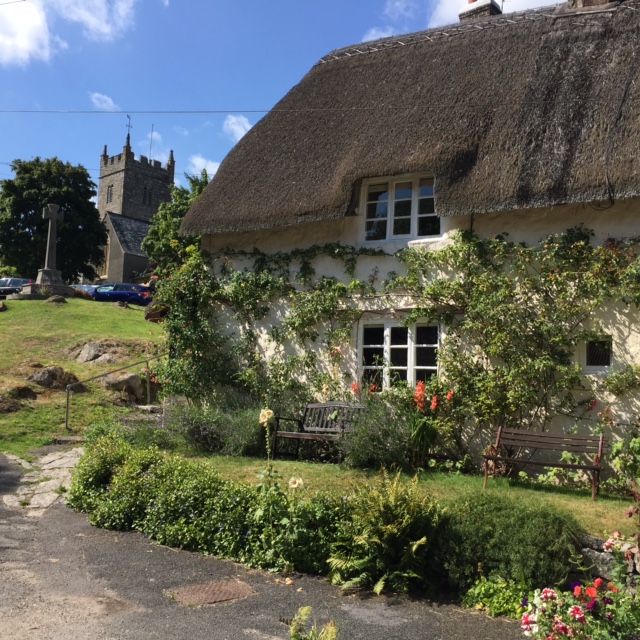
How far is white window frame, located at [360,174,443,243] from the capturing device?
1047 cm

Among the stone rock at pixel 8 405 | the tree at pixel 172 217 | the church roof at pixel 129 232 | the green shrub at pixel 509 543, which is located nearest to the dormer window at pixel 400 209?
the green shrub at pixel 509 543

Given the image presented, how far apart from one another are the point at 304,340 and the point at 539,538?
5975mm

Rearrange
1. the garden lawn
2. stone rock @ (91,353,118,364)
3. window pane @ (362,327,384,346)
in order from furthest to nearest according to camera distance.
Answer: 1. stone rock @ (91,353,118,364)
2. window pane @ (362,327,384,346)
3. the garden lawn

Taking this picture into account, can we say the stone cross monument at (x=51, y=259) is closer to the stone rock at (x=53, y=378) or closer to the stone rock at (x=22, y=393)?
the stone rock at (x=53, y=378)

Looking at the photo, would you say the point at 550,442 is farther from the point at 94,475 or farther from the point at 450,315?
the point at 94,475

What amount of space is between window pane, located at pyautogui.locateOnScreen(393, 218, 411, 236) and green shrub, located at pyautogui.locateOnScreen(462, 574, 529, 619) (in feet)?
19.8

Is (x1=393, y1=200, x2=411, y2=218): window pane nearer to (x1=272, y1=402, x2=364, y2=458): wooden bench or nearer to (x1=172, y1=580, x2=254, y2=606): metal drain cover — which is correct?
(x1=272, y1=402, x2=364, y2=458): wooden bench

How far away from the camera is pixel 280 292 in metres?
11.3

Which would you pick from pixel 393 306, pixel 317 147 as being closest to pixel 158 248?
pixel 317 147

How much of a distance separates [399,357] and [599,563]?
16.5 feet

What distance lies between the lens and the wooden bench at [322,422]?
909cm

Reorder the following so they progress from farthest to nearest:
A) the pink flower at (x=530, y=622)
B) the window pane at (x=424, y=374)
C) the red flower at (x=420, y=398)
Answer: the window pane at (x=424, y=374) < the red flower at (x=420, y=398) < the pink flower at (x=530, y=622)

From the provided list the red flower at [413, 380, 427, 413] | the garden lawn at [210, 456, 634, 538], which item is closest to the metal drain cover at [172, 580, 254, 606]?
the garden lawn at [210, 456, 634, 538]

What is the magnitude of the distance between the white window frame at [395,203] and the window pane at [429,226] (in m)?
0.03
